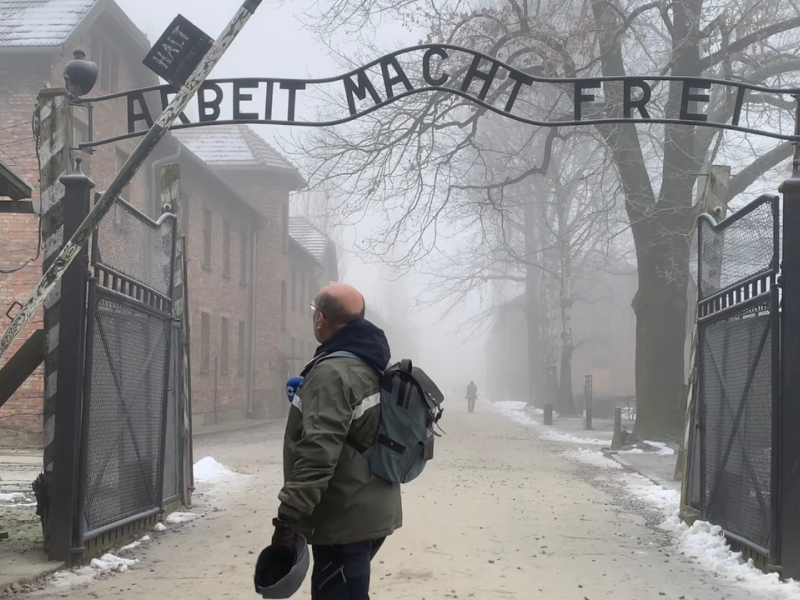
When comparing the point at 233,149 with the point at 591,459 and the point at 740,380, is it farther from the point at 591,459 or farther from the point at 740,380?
the point at 740,380

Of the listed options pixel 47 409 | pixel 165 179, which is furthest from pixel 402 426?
pixel 165 179

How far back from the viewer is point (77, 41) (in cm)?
2072

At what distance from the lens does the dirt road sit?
7.01 m

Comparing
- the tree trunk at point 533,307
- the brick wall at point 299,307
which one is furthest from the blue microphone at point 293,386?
the tree trunk at point 533,307

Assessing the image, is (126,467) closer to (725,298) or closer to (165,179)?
(165,179)

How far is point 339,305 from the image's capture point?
14.8 feet

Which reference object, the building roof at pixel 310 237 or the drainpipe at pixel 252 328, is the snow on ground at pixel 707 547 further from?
the building roof at pixel 310 237

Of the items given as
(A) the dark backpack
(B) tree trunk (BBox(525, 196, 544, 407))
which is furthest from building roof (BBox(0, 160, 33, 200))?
(B) tree trunk (BBox(525, 196, 544, 407))

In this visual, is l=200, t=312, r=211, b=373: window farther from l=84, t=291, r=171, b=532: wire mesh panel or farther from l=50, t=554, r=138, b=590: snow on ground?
l=50, t=554, r=138, b=590: snow on ground

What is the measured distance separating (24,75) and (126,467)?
1438 cm

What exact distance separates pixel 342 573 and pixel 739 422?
4.90 meters

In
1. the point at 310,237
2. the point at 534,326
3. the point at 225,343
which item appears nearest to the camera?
the point at 225,343

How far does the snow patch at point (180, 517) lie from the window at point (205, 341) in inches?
780

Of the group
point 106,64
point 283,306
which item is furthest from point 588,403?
point 283,306
